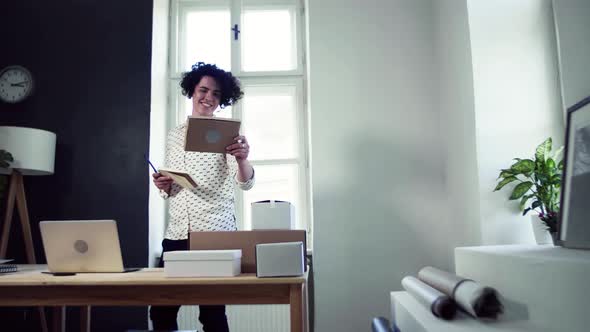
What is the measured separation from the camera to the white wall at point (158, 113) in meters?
3.25

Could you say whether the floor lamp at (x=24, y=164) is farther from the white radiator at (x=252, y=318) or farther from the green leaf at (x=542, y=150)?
the green leaf at (x=542, y=150)

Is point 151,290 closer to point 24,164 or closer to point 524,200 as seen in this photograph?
point 24,164

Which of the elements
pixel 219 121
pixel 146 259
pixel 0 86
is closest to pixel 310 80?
pixel 219 121

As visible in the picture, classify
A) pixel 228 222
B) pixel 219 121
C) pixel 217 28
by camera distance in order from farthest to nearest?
pixel 217 28 < pixel 228 222 < pixel 219 121

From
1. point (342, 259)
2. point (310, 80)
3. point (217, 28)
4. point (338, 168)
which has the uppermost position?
point (217, 28)

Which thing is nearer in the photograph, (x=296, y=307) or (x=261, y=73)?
(x=296, y=307)

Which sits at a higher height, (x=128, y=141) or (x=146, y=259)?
(x=128, y=141)

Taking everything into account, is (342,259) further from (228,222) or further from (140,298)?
(140,298)

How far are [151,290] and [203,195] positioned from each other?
740 millimetres

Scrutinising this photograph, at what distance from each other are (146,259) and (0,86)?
1.63 metres

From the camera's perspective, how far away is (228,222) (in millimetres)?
2404

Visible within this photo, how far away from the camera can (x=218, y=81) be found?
2.58m

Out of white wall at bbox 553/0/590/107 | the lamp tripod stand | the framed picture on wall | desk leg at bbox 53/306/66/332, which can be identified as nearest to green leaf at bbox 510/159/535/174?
white wall at bbox 553/0/590/107

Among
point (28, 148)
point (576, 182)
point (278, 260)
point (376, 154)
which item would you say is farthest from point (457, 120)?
point (28, 148)
